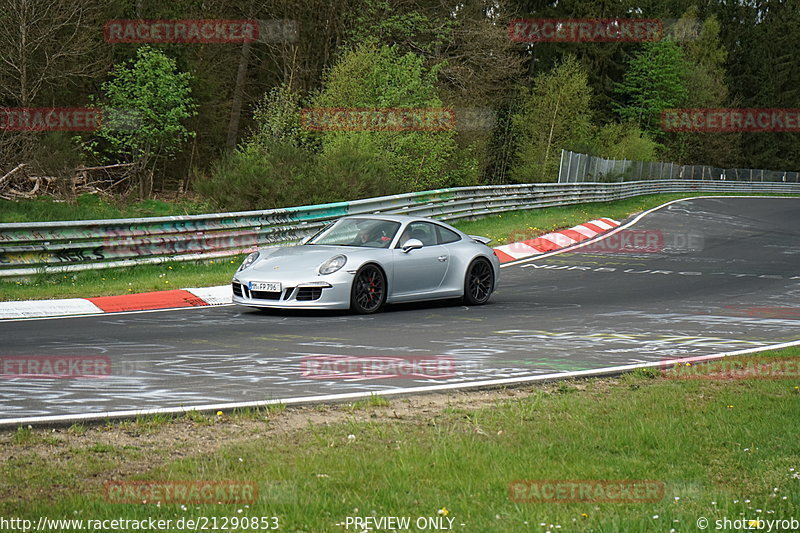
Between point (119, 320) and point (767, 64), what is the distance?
96.1 m

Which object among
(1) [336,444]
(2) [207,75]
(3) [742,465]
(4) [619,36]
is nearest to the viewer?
(3) [742,465]

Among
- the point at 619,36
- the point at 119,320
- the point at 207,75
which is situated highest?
the point at 619,36

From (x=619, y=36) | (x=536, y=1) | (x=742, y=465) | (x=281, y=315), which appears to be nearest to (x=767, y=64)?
(x=619, y=36)

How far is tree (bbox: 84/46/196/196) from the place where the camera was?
37656 mm

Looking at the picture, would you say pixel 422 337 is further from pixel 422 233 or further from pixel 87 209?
pixel 87 209

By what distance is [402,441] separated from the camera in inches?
248

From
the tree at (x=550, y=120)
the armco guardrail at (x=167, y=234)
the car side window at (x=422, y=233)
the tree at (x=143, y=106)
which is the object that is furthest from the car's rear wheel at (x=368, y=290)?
the tree at (x=550, y=120)

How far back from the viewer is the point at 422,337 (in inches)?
450

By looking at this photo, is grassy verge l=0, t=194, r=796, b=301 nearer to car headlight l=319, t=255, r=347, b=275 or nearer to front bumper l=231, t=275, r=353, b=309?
front bumper l=231, t=275, r=353, b=309

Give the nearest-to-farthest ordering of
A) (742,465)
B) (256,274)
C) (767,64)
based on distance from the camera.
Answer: (742,465)
(256,274)
(767,64)

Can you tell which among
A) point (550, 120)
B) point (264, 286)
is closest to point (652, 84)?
point (550, 120)

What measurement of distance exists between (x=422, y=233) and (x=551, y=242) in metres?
10.6

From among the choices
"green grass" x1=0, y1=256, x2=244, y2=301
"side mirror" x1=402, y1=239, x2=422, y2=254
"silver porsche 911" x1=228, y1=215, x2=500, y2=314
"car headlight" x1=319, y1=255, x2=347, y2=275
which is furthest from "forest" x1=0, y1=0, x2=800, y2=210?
"car headlight" x1=319, y1=255, x2=347, y2=275

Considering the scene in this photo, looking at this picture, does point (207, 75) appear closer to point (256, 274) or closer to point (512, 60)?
point (512, 60)
